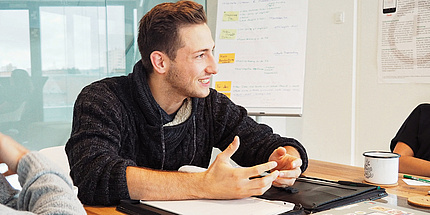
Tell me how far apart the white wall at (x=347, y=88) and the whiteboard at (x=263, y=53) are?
588 mm

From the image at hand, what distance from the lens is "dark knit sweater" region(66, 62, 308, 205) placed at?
4.00 feet

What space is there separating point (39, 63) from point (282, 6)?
59.6 inches

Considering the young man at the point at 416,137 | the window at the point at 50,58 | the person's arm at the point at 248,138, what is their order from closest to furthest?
the person's arm at the point at 248,138 → the young man at the point at 416,137 → the window at the point at 50,58

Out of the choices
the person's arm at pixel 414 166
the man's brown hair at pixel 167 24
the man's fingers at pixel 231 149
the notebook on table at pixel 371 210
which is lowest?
Result: the person's arm at pixel 414 166

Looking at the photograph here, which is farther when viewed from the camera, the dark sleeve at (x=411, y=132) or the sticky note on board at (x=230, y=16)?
the sticky note on board at (x=230, y=16)

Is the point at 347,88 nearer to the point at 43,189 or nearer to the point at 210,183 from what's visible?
the point at 210,183

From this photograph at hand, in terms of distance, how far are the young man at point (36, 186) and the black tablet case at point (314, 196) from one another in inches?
12.7

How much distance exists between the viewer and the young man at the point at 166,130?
1.17 meters

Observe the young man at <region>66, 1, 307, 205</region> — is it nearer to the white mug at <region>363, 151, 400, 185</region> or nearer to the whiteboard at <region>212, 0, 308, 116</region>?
the white mug at <region>363, 151, 400, 185</region>

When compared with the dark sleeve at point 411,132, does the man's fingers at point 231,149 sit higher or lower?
higher

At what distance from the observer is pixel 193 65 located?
163 cm

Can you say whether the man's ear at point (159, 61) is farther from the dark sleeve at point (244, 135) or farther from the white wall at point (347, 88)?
the white wall at point (347, 88)

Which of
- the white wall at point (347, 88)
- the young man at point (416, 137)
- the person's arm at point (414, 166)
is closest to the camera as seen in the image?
the person's arm at point (414, 166)

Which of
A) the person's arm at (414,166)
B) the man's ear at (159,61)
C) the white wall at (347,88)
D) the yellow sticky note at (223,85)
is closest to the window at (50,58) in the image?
the yellow sticky note at (223,85)
